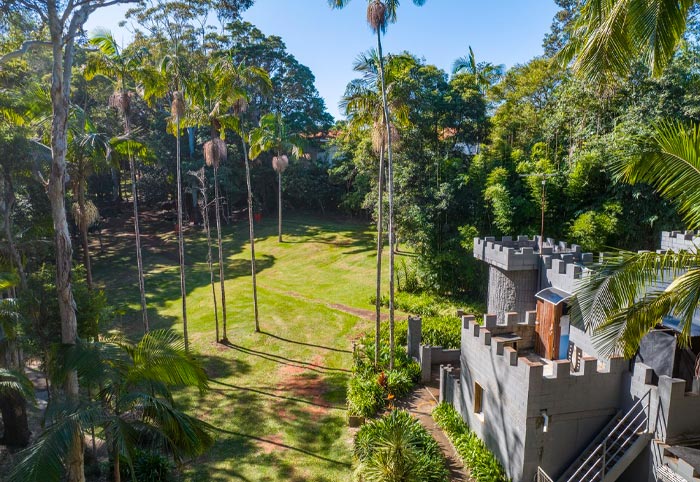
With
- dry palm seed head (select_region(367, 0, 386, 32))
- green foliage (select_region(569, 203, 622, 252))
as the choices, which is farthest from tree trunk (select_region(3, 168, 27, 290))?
green foliage (select_region(569, 203, 622, 252))

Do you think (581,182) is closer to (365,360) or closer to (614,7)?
(365,360)

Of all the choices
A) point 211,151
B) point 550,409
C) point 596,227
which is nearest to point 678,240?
point 596,227

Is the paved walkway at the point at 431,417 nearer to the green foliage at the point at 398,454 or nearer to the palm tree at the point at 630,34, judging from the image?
the green foliage at the point at 398,454

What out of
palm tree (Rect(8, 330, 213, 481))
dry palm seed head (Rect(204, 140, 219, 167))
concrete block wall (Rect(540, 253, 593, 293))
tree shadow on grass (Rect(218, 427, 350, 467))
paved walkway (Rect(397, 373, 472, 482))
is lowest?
tree shadow on grass (Rect(218, 427, 350, 467))

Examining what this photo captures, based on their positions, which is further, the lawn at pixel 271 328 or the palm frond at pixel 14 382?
the lawn at pixel 271 328

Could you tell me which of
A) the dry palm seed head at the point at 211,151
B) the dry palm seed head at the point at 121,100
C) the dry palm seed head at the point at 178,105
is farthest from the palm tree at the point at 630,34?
the dry palm seed head at the point at 211,151

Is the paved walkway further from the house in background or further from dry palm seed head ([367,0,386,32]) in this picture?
dry palm seed head ([367,0,386,32])

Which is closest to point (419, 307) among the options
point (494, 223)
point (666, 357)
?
point (494, 223)

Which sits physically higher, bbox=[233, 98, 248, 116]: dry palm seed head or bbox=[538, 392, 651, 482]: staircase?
bbox=[233, 98, 248, 116]: dry palm seed head
